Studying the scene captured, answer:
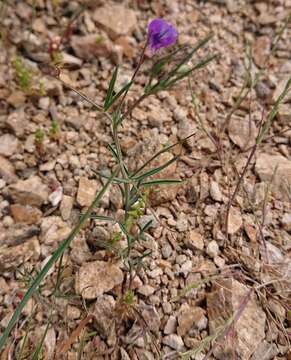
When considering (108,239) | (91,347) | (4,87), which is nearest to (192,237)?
(108,239)

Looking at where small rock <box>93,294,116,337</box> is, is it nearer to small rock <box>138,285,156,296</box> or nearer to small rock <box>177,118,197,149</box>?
small rock <box>138,285,156,296</box>

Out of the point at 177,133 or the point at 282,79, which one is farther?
the point at 282,79

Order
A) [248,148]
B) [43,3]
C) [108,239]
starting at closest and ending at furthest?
[108,239] < [248,148] < [43,3]

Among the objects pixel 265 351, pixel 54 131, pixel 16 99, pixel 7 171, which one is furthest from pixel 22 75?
pixel 265 351

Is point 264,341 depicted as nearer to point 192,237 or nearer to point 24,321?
point 192,237

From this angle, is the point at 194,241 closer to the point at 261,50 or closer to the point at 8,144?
the point at 8,144

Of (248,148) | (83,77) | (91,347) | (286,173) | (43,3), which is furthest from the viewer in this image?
(43,3)

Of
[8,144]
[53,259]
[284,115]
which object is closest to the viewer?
[53,259]
